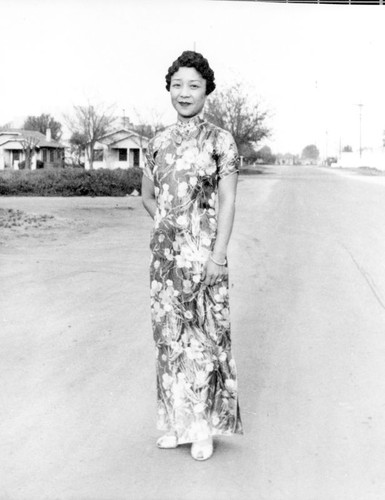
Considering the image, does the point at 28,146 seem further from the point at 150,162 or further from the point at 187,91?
the point at 187,91

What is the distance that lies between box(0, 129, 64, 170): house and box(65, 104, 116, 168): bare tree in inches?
4.7

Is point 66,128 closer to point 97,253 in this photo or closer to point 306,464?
point 97,253

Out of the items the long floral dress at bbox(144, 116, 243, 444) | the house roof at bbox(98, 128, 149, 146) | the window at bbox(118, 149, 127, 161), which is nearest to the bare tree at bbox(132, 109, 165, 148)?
the house roof at bbox(98, 128, 149, 146)

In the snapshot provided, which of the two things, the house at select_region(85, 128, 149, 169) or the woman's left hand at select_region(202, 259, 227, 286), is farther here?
the house at select_region(85, 128, 149, 169)

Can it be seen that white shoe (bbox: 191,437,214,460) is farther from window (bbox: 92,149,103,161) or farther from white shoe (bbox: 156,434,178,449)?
window (bbox: 92,149,103,161)

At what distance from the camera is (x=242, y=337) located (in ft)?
10.3

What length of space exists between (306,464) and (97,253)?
147cm

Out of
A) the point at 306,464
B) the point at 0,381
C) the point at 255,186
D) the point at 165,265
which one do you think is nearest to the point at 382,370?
the point at 306,464

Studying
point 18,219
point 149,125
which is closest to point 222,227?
point 149,125

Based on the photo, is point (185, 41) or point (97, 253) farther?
point (97, 253)

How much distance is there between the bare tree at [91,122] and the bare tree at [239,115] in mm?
527

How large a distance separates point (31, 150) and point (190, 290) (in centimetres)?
119

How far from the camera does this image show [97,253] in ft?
10.3

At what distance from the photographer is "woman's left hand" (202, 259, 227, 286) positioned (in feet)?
7.16
